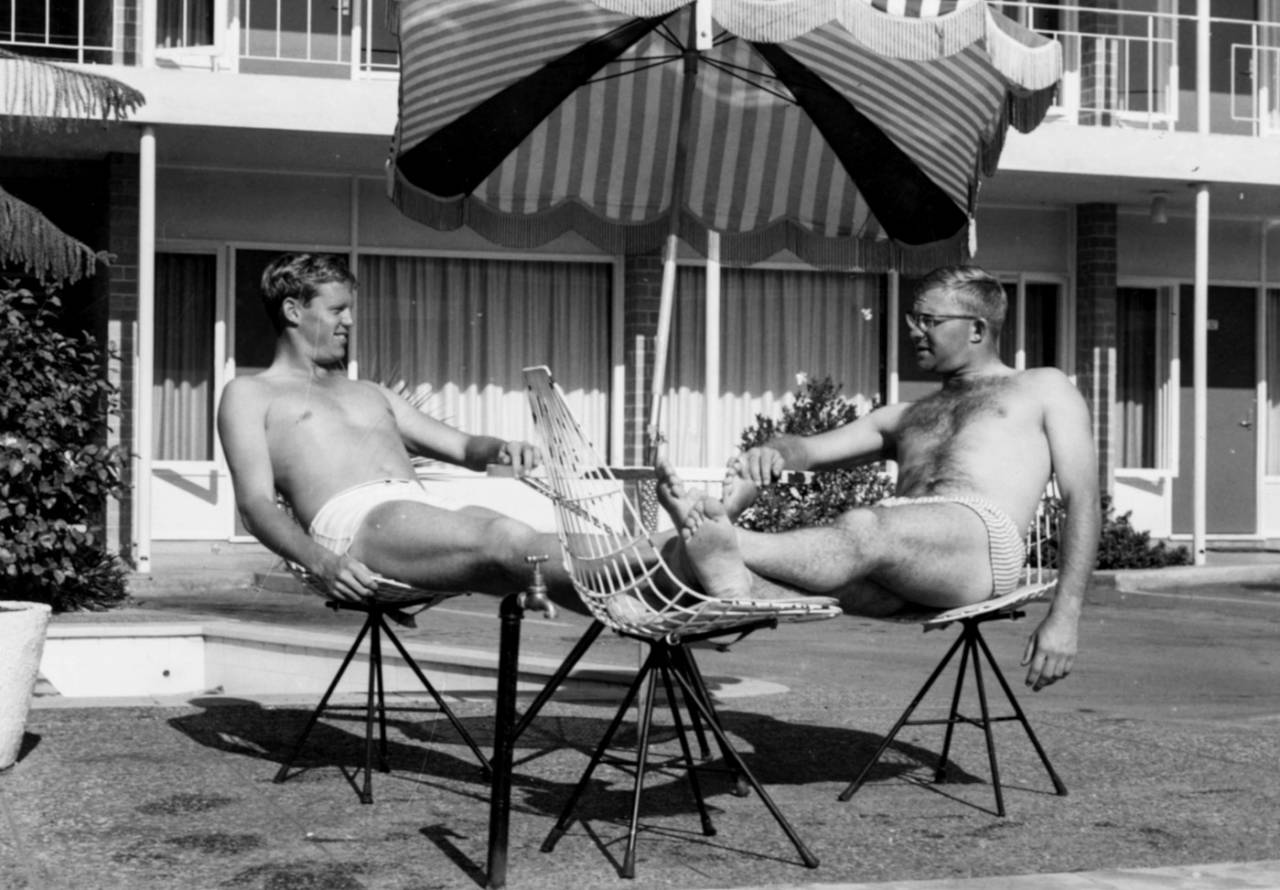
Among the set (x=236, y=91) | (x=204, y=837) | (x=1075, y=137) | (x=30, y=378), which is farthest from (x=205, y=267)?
(x=204, y=837)

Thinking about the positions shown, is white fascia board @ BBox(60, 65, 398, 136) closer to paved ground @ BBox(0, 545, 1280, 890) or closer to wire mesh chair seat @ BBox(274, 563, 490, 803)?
paved ground @ BBox(0, 545, 1280, 890)

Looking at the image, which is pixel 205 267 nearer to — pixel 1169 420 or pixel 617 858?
pixel 1169 420

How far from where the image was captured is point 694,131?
7102 millimetres

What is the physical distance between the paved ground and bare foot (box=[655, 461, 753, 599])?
658 millimetres

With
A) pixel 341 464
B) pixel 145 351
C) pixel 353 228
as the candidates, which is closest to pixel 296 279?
pixel 341 464

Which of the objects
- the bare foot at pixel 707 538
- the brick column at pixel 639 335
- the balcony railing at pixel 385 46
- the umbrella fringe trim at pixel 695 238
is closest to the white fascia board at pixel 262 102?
the balcony railing at pixel 385 46

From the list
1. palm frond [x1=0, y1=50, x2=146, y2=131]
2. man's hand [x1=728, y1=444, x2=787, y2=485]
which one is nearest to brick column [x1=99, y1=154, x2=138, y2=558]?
palm frond [x1=0, y1=50, x2=146, y2=131]

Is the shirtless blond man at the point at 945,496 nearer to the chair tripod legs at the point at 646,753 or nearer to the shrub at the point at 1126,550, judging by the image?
the chair tripod legs at the point at 646,753

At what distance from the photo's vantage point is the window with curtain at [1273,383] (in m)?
17.8

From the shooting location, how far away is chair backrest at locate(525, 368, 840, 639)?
418 centimetres

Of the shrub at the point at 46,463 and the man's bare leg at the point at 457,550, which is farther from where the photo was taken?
the shrub at the point at 46,463

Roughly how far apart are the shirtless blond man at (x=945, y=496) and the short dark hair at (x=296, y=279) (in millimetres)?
1412

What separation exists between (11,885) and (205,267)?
11247mm

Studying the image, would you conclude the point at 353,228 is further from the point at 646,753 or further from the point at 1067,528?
the point at 646,753
